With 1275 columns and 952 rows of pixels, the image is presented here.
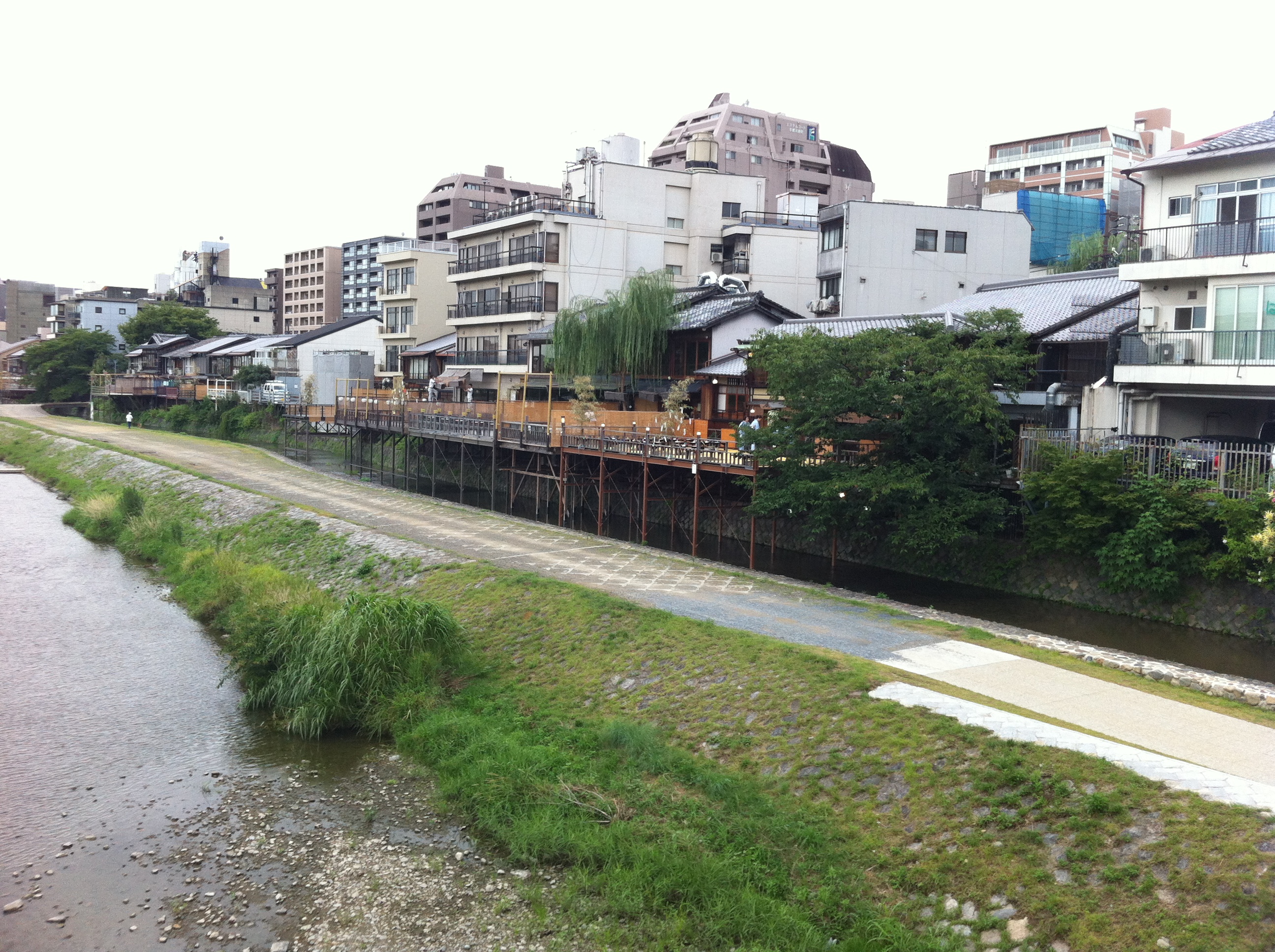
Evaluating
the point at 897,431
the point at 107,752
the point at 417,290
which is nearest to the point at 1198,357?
the point at 897,431

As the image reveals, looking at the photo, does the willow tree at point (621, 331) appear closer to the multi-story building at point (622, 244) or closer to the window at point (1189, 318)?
the multi-story building at point (622, 244)

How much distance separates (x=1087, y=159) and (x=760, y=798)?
7819 centimetres

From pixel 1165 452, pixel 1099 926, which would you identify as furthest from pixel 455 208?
pixel 1099 926

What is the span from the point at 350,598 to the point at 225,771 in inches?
152

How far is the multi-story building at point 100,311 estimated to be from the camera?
Answer: 108062 mm

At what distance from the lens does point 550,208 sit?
5416 centimetres

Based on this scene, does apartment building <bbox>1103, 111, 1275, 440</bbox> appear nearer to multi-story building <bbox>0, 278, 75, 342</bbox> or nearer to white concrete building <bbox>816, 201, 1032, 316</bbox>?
white concrete building <bbox>816, 201, 1032, 316</bbox>

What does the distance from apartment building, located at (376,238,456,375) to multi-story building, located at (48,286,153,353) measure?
148ft

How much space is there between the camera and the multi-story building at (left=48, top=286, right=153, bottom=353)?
108062 millimetres

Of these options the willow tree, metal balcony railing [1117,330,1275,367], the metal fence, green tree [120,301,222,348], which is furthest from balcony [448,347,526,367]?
green tree [120,301,222,348]

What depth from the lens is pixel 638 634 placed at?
16906 mm

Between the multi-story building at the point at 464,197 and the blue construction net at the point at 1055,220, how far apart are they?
144ft

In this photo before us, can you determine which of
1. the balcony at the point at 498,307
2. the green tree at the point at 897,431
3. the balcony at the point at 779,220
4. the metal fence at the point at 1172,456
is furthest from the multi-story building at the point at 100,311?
the metal fence at the point at 1172,456

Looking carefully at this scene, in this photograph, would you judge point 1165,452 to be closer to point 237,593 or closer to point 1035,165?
point 237,593
